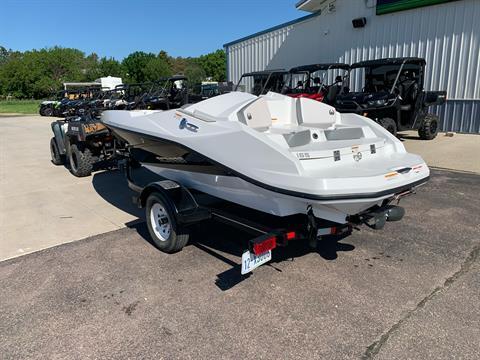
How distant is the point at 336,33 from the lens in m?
15.1

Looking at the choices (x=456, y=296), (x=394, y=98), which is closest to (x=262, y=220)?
(x=456, y=296)

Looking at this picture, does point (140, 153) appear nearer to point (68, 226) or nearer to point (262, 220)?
point (68, 226)

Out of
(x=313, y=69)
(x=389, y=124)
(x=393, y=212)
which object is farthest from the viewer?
(x=313, y=69)

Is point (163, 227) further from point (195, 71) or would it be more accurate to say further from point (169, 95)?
point (195, 71)

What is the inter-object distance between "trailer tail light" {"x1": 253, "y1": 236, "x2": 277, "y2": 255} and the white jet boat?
0.23 metres

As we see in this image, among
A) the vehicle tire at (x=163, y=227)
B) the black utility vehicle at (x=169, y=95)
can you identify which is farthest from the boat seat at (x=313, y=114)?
the black utility vehicle at (x=169, y=95)

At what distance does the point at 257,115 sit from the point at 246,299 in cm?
168

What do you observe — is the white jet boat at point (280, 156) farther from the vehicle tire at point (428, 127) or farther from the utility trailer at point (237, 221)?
the vehicle tire at point (428, 127)

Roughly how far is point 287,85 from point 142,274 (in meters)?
11.0

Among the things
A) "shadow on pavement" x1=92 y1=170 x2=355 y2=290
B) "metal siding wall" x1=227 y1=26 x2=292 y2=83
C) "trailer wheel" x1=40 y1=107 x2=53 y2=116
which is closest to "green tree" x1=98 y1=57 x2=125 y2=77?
"trailer wheel" x1=40 y1=107 x2=53 y2=116

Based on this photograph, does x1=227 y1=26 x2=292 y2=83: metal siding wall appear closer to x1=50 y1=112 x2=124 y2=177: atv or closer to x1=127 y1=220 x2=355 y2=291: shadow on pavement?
x1=50 y1=112 x2=124 y2=177: atv

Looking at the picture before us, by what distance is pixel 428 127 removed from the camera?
35.5 feet

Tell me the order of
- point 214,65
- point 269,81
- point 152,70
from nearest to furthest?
1. point 269,81
2. point 152,70
3. point 214,65

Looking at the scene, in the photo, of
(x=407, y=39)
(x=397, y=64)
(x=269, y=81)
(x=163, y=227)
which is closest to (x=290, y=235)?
(x=163, y=227)
